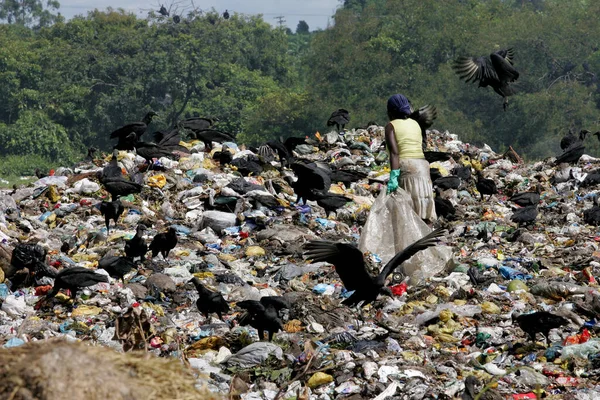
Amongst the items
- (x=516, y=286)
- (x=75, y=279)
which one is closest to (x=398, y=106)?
(x=516, y=286)

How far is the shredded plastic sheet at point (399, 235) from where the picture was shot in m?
7.60

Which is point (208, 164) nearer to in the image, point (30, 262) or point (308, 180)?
point (308, 180)

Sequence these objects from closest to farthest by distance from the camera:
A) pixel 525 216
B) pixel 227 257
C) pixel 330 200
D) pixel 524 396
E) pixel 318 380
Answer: pixel 524 396 < pixel 318 380 < pixel 227 257 < pixel 330 200 < pixel 525 216

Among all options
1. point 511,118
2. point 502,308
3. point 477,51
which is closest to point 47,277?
point 502,308

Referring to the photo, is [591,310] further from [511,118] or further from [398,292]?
[511,118]

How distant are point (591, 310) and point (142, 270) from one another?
150 inches

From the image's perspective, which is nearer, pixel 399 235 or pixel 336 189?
pixel 399 235

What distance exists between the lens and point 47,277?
7.52 metres

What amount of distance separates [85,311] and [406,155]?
2.86m

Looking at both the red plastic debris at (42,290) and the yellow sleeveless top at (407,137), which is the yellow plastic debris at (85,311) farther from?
the yellow sleeveless top at (407,137)

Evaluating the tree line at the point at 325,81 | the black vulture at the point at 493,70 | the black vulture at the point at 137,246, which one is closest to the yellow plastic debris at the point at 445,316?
the black vulture at the point at 137,246

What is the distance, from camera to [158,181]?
444 inches

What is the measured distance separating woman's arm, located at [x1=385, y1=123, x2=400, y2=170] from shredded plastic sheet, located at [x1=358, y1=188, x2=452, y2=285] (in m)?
0.22

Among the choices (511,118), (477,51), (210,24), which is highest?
(210,24)
